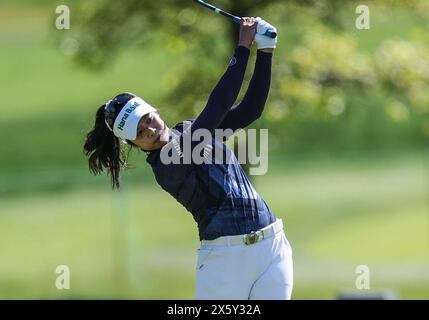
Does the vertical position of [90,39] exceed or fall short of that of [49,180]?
it exceeds it

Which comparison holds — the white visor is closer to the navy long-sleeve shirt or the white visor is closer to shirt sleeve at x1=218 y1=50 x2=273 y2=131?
the navy long-sleeve shirt

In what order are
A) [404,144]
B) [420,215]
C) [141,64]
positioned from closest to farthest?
[420,215]
[404,144]
[141,64]

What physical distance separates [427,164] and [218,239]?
51.3 feet

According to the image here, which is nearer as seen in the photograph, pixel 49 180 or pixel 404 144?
pixel 49 180

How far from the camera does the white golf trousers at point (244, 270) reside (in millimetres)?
5605

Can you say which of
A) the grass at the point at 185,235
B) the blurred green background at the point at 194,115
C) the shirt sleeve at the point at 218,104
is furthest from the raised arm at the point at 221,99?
the grass at the point at 185,235

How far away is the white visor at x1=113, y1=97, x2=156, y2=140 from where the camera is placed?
18.3 feet

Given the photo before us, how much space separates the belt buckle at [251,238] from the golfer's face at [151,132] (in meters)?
0.57

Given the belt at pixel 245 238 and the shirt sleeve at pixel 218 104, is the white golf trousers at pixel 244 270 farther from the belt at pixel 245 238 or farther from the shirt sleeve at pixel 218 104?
the shirt sleeve at pixel 218 104

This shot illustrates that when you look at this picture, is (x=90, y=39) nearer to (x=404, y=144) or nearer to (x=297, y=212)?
(x=297, y=212)

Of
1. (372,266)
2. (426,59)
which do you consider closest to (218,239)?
(426,59)

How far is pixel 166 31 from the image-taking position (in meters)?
10.6

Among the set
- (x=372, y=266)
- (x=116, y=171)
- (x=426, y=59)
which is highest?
(x=426, y=59)

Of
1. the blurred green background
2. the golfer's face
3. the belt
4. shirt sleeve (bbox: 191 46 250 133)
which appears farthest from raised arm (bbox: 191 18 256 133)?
the blurred green background
